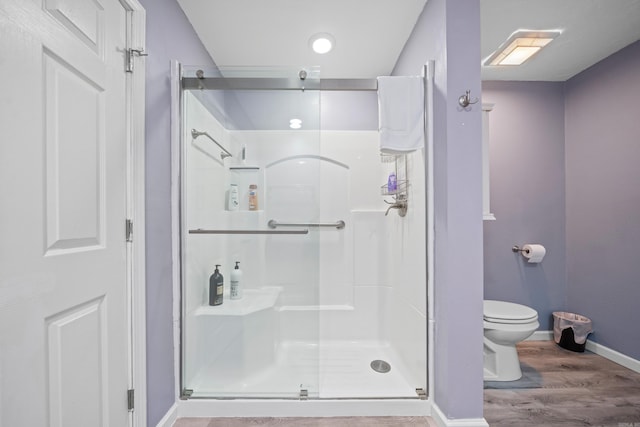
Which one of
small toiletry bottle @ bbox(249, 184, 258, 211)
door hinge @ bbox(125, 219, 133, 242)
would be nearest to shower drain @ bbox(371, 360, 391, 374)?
small toiletry bottle @ bbox(249, 184, 258, 211)

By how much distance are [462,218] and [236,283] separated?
147 centimetres

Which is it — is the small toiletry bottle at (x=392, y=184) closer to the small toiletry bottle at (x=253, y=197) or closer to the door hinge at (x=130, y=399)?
the small toiletry bottle at (x=253, y=197)

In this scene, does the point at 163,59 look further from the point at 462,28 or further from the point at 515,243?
the point at 515,243

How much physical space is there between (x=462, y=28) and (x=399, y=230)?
132cm

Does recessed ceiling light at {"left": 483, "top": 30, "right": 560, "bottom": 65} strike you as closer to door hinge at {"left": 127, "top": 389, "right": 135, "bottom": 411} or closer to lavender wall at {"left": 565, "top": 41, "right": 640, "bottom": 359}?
lavender wall at {"left": 565, "top": 41, "right": 640, "bottom": 359}

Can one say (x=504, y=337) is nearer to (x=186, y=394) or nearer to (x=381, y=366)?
(x=381, y=366)

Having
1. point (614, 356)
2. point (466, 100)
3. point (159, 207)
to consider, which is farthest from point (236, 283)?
point (614, 356)

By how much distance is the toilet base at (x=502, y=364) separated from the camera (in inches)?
79.3

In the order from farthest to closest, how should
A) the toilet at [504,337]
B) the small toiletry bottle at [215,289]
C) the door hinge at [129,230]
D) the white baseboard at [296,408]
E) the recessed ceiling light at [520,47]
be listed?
the recessed ceiling light at [520,47] < the toilet at [504,337] < the small toiletry bottle at [215,289] < the white baseboard at [296,408] < the door hinge at [129,230]

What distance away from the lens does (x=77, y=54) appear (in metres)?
0.98

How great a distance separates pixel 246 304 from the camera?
6.15ft

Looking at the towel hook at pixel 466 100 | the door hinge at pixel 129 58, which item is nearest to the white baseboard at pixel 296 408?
the towel hook at pixel 466 100

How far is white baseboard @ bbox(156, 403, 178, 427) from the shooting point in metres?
1.46

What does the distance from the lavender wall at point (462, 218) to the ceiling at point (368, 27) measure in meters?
0.47
